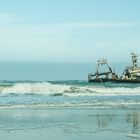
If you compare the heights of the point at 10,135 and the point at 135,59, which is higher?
the point at 135,59

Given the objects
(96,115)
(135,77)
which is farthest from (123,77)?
(96,115)

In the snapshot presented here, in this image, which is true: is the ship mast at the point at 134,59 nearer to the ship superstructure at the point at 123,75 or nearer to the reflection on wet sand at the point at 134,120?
the ship superstructure at the point at 123,75

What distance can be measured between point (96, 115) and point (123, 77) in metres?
54.0

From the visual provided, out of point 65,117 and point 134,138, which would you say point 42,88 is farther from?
point 134,138

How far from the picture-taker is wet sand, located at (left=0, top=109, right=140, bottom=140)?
1357cm

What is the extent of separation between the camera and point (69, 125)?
628 inches

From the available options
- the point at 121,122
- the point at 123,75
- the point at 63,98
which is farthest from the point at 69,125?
the point at 123,75

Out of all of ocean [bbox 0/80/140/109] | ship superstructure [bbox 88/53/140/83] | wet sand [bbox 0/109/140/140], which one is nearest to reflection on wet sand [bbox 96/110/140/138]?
wet sand [bbox 0/109/140/140]

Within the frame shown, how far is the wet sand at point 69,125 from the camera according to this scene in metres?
13.6

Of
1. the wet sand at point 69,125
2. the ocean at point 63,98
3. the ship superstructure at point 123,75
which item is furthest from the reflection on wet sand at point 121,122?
the ship superstructure at point 123,75

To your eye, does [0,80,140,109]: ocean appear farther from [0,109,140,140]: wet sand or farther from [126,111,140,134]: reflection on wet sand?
[126,111,140,134]: reflection on wet sand

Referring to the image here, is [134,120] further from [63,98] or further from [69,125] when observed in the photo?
[63,98]

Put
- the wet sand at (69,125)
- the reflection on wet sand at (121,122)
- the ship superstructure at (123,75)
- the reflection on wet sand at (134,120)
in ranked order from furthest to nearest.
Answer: the ship superstructure at (123,75)
the reflection on wet sand at (134,120)
the reflection on wet sand at (121,122)
the wet sand at (69,125)

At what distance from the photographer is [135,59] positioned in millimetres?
73875
